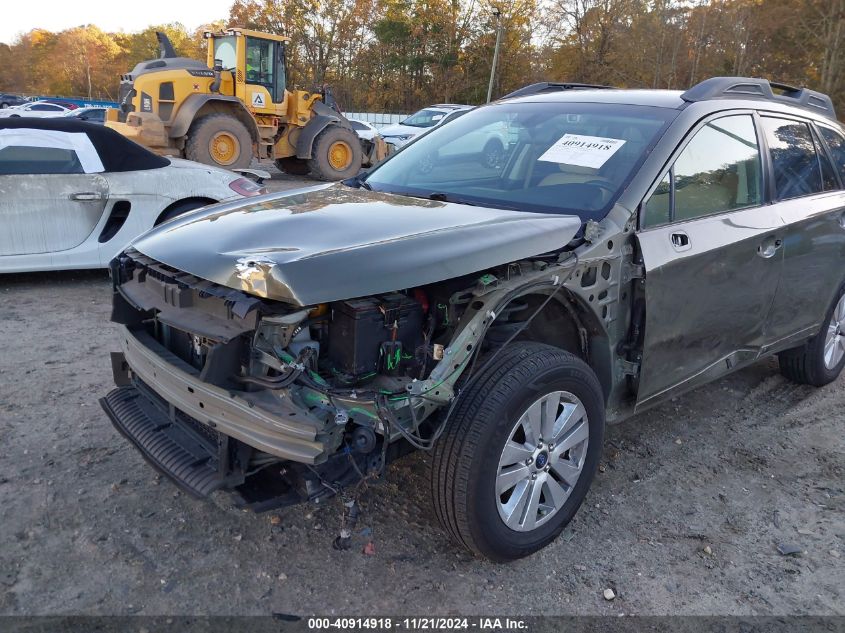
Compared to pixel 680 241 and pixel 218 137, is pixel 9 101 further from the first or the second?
Result: pixel 680 241

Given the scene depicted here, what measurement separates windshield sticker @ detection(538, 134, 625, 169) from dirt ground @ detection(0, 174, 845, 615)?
157 centimetres

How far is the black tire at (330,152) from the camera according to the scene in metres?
15.3

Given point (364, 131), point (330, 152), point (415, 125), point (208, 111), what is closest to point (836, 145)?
point (208, 111)

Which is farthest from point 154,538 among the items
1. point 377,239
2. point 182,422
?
point 377,239

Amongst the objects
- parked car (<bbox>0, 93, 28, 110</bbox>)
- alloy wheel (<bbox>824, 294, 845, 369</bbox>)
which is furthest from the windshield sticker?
parked car (<bbox>0, 93, 28, 110</bbox>)

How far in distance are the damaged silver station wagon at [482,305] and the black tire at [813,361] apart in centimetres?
69

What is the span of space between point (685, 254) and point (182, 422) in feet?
7.56

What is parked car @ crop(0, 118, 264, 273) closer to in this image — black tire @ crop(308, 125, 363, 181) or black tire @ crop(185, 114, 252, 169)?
black tire @ crop(185, 114, 252, 169)

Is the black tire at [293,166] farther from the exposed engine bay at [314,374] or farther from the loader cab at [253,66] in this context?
the exposed engine bay at [314,374]

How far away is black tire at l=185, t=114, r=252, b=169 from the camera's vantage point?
1349 centimetres

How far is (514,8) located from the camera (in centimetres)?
4369

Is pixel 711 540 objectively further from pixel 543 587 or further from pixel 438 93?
pixel 438 93

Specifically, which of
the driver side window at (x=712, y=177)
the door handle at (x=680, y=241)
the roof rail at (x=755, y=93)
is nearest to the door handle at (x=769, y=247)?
the driver side window at (x=712, y=177)

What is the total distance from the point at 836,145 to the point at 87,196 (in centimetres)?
580
